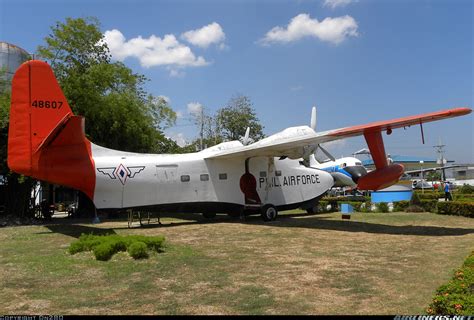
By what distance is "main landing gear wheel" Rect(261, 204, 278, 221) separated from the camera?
1875 centimetres

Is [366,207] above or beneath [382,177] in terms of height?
beneath

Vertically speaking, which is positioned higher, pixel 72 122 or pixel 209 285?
pixel 72 122

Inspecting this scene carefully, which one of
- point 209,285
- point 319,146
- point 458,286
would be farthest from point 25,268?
point 319,146

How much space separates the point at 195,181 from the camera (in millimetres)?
17938

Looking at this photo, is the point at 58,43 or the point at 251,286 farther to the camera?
the point at 58,43

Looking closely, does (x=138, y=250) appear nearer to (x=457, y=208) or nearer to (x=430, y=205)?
(x=457, y=208)

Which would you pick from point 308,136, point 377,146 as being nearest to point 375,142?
point 377,146

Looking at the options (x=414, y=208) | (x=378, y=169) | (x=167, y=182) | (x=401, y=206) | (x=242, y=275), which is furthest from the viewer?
(x=401, y=206)

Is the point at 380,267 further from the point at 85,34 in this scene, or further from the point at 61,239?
the point at 85,34

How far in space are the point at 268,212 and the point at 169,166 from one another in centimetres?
508

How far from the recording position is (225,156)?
18250 millimetres

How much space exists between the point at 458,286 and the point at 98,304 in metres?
5.05

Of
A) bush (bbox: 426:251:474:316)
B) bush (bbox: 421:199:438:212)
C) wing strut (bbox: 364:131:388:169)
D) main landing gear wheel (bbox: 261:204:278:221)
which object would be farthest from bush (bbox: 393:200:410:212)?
bush (bbox: 426:251:474:316)

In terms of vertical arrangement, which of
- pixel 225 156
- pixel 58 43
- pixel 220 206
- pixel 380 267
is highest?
pixel 58 43
